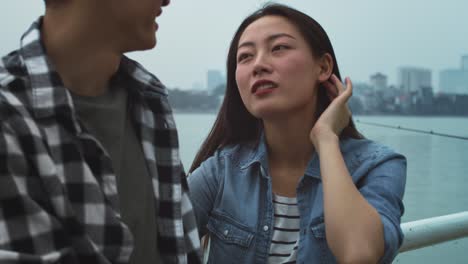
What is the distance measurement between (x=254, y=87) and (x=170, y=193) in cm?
51

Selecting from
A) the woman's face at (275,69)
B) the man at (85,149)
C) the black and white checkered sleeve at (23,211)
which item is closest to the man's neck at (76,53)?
the man at (85,149)

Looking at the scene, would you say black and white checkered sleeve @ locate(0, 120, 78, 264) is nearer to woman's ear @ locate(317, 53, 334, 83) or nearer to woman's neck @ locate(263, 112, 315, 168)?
woman's neck @ locate(263, 112, 315, 168)

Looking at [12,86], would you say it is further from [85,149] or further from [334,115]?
[334,115]

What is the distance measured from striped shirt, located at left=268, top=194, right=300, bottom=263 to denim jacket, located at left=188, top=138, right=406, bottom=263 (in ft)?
0.07

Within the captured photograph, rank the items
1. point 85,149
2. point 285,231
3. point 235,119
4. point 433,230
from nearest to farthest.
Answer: point 85,149 < point 285,231 < point 235,119 < point 433,230

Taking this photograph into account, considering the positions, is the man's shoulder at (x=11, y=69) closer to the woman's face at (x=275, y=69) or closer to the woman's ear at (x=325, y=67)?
the woman's face at (x=275, y=69)

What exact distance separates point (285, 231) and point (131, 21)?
29.0 inches

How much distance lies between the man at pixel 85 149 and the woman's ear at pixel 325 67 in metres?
0.65

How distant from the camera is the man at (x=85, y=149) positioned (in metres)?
0.64

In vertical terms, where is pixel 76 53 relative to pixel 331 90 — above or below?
above

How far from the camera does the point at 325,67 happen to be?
1415 mm

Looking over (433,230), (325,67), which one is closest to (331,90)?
(325,67)

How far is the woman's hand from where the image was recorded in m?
1.27

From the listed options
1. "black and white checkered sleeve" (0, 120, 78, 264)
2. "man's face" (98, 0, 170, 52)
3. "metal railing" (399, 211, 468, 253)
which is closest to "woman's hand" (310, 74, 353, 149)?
"metal railing" (399, 211, 468, 253)
